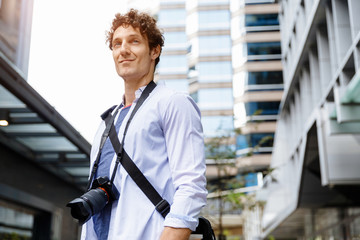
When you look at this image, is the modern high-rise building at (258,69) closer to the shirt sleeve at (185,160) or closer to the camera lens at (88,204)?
the shirt sleeve at (185,160)

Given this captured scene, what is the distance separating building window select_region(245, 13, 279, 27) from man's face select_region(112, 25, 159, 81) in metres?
56.9

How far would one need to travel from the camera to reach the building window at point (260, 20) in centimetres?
5788

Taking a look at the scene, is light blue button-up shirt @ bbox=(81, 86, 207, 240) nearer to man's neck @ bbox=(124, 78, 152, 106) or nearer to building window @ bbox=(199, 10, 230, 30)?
man's neck @ bbox=(124, 78, 152, 106)

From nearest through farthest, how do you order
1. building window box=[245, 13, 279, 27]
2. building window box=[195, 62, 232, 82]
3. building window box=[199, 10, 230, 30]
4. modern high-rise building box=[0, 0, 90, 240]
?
modern high-rise building box=[0, 0, 90, 240], building window box=[245, 13, 279, 27], building window box=[195, 62, 232, 82], building window box=[199, 10, 230, 30]

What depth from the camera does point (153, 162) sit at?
7.05 ft

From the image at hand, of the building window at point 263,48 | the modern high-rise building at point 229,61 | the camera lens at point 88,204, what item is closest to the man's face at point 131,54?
the camera lens at point 88,204

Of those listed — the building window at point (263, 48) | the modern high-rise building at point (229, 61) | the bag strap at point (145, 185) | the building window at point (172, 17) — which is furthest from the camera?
the building window at point (172, 17)

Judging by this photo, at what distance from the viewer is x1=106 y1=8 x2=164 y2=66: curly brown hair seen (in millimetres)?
2463

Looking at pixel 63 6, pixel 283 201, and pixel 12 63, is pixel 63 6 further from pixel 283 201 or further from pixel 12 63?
pixel 283 201

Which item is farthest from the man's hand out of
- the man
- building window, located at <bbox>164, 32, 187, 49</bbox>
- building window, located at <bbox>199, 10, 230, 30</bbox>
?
building window, located at <bbox>199, 10, 230, 30</bbox>

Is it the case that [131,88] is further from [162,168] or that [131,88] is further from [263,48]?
[263,48]

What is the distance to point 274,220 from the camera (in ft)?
91.9

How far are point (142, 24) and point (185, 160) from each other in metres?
0.73

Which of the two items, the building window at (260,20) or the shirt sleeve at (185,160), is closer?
the shirt sleeve at (185,160)
